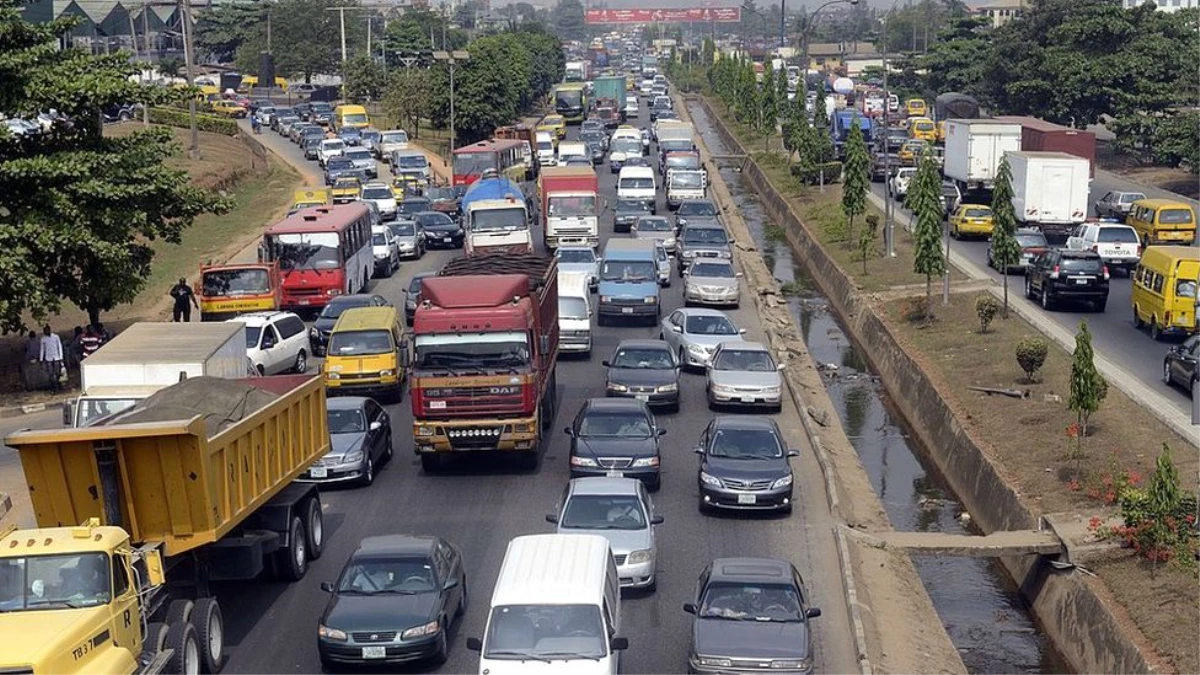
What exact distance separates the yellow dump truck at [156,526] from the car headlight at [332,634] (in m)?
1.39

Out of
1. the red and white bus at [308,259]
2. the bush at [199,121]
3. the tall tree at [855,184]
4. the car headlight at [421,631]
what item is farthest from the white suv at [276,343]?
the bush at [199,121]

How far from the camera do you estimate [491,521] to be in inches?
1046

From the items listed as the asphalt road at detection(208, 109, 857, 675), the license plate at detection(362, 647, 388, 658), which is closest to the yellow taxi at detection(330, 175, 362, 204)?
the asphalt road at detection(208, 109, 857, 675)

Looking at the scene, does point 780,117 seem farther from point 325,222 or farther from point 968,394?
point 968,394

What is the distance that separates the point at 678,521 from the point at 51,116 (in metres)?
19.4

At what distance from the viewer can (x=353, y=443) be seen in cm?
2883

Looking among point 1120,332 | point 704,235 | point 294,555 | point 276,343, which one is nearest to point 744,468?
point 294,555

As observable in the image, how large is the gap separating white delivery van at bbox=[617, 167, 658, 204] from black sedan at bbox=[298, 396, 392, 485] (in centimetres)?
3635

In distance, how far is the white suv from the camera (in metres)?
36.2

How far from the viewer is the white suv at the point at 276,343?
36.2 metres

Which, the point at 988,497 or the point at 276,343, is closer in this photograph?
the point at 988,497

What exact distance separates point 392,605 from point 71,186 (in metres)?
19.3

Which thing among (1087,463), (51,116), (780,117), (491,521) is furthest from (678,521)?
(780,117)

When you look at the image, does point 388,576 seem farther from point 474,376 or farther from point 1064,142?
point 1064,142
